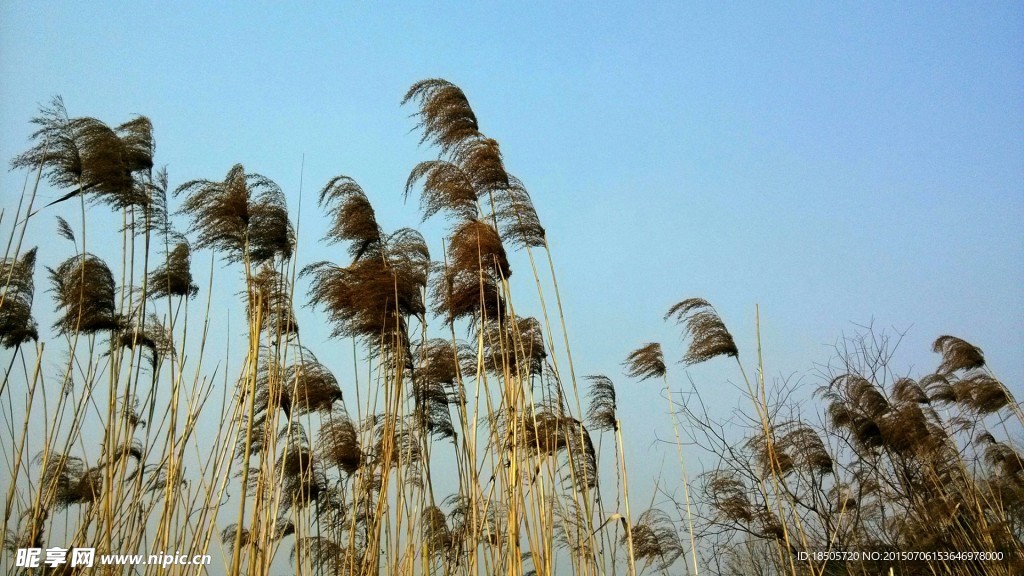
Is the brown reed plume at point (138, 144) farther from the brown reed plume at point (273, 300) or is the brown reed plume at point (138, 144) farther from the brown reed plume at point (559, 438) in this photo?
→ the brown reed plume at point (559, 438)

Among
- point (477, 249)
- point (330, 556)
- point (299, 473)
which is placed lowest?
point (330, 556)

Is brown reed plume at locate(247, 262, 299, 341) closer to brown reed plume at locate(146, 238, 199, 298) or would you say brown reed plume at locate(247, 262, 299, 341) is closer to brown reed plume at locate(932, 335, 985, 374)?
brown reed plume at locate(146, 238, 199, 298)

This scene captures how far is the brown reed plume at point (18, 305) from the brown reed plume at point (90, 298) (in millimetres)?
195

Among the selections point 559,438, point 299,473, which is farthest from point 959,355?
point 299,473

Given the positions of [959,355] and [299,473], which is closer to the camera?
[299,473]

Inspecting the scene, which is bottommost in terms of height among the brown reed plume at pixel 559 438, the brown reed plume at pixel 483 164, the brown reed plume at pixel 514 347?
the brown reed plume at pixel 559 438

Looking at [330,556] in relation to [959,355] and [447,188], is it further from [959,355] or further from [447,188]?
[959,355]

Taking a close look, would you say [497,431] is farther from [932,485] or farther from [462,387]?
[932,485]

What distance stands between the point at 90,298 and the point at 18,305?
1.31 ft

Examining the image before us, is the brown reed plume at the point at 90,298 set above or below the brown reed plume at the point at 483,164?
below

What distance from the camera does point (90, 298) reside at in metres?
4.08

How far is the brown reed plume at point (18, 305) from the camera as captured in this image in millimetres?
4039

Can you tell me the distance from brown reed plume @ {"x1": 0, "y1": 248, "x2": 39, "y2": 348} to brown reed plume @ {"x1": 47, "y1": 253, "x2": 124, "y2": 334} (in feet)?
0.64

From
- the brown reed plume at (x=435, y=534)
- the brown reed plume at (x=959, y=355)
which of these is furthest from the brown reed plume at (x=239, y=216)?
the brown reed plume at (x=959, y=355)
